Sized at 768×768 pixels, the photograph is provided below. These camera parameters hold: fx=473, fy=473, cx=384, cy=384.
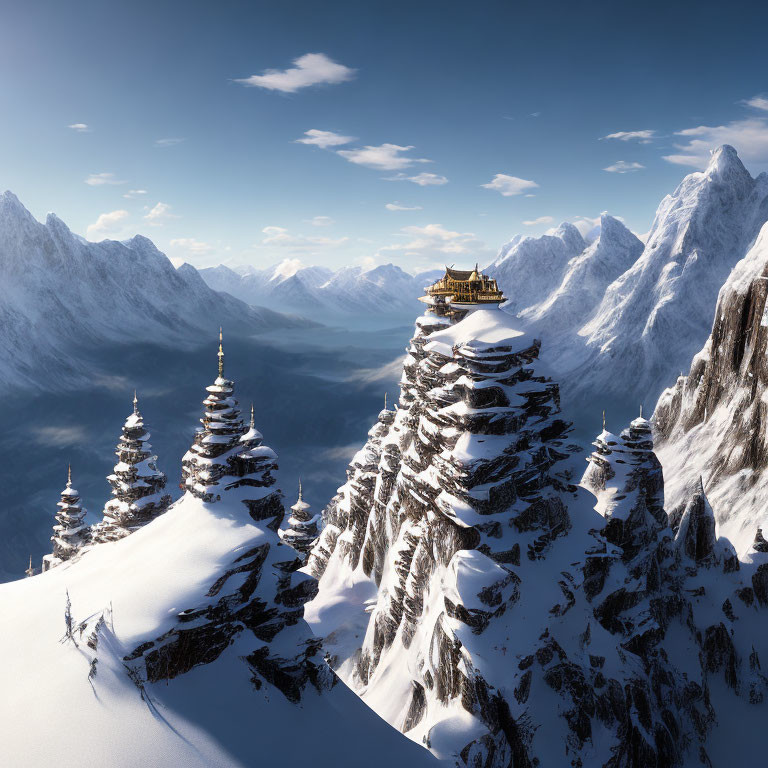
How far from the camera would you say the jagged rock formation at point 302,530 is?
55438mm

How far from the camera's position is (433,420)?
30109mm

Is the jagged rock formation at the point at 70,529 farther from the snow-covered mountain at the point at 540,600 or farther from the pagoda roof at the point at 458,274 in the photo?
the pagoda roof at the point at 458,274

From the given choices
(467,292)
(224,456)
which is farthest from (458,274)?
(224,456)

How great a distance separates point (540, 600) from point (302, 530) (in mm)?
36686

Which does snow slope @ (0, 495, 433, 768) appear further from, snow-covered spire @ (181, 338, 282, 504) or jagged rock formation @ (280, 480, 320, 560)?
jagged rock formation @ (280, 480, 320, 560)

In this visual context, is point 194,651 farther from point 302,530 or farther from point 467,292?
point 302,530

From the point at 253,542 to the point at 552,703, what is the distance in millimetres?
16481

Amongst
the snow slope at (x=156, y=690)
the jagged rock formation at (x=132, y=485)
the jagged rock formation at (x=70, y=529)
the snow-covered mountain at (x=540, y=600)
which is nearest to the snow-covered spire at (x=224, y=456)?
the snow slope at (x=156, y=690)

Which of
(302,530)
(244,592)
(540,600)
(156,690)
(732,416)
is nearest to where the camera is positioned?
(156,690)

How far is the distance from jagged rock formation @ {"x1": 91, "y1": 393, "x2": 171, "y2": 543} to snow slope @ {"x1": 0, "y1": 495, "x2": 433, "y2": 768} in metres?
20.6

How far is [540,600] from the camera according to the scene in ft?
81.0

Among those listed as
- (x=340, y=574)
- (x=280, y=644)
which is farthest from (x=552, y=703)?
(x=340, y=574)

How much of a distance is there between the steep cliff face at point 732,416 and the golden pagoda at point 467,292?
37.2 m

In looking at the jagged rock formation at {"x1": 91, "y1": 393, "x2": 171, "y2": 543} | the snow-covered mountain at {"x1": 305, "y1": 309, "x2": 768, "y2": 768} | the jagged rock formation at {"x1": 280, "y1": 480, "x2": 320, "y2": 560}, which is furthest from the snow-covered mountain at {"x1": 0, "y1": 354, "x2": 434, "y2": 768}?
the jagged rock formation at {"x1": 280, "y1": 480, "x2": 320, "y2": 560}
